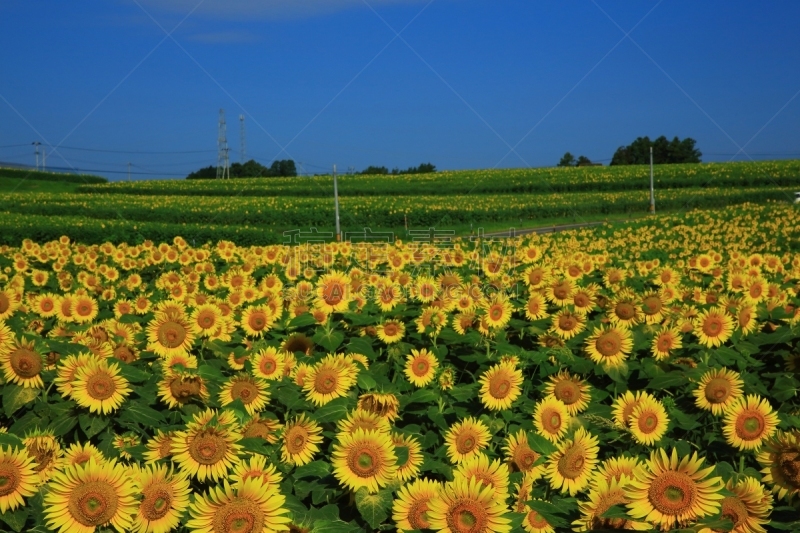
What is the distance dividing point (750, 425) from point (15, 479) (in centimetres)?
262

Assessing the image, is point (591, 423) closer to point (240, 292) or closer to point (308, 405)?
point (308, 405)

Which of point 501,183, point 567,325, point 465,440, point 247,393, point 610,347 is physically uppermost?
point 501,183

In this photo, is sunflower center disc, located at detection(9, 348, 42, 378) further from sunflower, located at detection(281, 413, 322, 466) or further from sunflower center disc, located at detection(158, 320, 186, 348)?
sunflower, located at detection(281, 413, 322, 466)

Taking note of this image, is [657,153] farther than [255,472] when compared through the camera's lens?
Yes

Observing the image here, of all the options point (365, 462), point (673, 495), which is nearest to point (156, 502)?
point (365, 462)

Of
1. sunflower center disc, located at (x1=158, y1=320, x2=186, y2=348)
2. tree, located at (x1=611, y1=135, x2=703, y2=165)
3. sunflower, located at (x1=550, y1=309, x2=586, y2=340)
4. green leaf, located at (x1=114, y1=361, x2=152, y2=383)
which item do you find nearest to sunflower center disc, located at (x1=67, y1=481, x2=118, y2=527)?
green leaf, located at (x1=114, y1=361, x2=152, y2=383)

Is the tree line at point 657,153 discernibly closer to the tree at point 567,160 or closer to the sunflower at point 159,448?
the tree at point 567,160

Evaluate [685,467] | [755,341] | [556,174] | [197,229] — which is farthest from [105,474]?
[556,174]

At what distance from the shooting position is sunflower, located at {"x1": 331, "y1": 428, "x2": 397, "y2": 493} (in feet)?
7.46

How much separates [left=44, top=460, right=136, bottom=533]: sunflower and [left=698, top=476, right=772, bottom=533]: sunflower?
1.62 m

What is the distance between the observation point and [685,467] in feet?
6.30

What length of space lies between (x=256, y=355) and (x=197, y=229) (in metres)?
30.3

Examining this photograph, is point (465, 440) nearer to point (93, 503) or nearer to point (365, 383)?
point (365, 383)

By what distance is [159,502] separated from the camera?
1.92 metres
